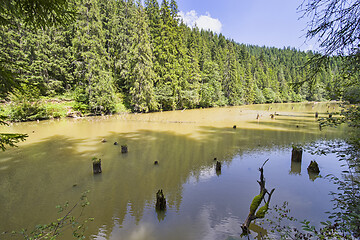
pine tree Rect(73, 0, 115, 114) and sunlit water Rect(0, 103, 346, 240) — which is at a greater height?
pine tree Rect(73, 0, 115, 114)

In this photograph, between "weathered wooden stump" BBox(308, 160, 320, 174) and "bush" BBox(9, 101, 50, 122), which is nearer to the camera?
"weathered wooden stump" BBox(308, 160, 320, 174)

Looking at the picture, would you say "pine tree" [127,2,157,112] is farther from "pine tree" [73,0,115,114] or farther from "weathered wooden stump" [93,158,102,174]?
"weathered wooden stump" [93,158,102,174]

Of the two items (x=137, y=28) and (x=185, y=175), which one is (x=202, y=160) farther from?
(x=137, y=28)

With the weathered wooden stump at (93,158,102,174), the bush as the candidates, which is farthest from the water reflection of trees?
the bush

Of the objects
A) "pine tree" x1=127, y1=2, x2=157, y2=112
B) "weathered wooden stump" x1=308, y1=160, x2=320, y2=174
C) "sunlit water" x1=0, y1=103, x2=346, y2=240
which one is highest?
"pine tree" x1=127, y1=2, x2=157, y2=112

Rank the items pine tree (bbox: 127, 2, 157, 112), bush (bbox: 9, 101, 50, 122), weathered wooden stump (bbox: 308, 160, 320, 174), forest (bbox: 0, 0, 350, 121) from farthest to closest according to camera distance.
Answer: pine tree (bbox: 127, 2, 157, 112) < forest (bbox: 0, 0, 350, 121) < bush (bbox: 9, 101, 50, 122) < weathered wooden stump (bbox: 308, 160, 320, 174)

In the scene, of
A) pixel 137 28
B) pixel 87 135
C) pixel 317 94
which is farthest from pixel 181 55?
pixel 317 94

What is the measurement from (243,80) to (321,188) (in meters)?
56.0

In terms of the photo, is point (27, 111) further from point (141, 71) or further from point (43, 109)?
point (141, 71)

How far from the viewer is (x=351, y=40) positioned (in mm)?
3416

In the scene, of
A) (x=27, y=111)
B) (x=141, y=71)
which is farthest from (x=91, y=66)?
(x=27, y=111)

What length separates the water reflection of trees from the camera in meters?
5.39

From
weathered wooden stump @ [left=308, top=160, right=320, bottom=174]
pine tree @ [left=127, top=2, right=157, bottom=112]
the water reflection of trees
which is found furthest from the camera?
pine tree @ [left=127, top=2, right=157, bottom=112]

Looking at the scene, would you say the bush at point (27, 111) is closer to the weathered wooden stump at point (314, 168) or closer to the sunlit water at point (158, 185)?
the sunlit water at point (158, 185)
